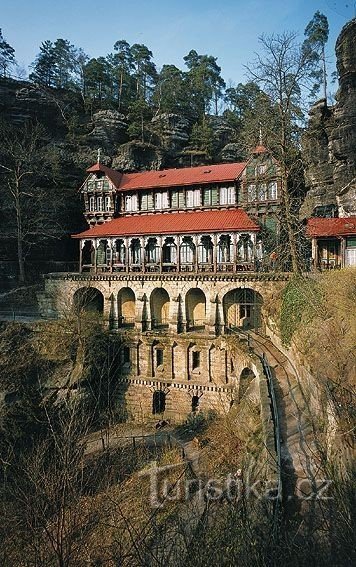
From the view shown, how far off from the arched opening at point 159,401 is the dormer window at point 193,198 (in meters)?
18.0

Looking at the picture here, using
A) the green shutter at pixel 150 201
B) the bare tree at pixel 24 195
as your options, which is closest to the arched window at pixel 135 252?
the green shutter at pixel 150 201

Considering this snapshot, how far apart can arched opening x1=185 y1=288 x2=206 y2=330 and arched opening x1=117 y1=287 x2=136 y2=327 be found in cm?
502

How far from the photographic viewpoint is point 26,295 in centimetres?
3700

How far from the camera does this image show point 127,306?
3434 centimetres

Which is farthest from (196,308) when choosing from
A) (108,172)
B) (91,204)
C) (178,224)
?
(108,172)

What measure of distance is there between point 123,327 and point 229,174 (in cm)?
1688

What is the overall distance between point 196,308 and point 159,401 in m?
8.16

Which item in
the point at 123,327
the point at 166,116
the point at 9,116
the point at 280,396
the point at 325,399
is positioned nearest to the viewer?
the point at 325,399

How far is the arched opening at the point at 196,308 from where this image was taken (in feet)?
106

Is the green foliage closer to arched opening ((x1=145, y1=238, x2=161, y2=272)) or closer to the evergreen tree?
arched opening ((x1=145, y1=238, x2=161, y2=272))

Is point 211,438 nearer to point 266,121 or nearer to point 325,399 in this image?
point 325,399

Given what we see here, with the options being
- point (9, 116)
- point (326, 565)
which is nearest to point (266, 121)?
point (326, 565)

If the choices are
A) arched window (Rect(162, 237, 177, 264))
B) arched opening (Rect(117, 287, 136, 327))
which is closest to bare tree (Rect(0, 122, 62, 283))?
arched opening (Rect(117, 287, 136, 327))

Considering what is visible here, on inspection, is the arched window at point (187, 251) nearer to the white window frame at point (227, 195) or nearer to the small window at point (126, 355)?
the white window frame at point (227, 195)
